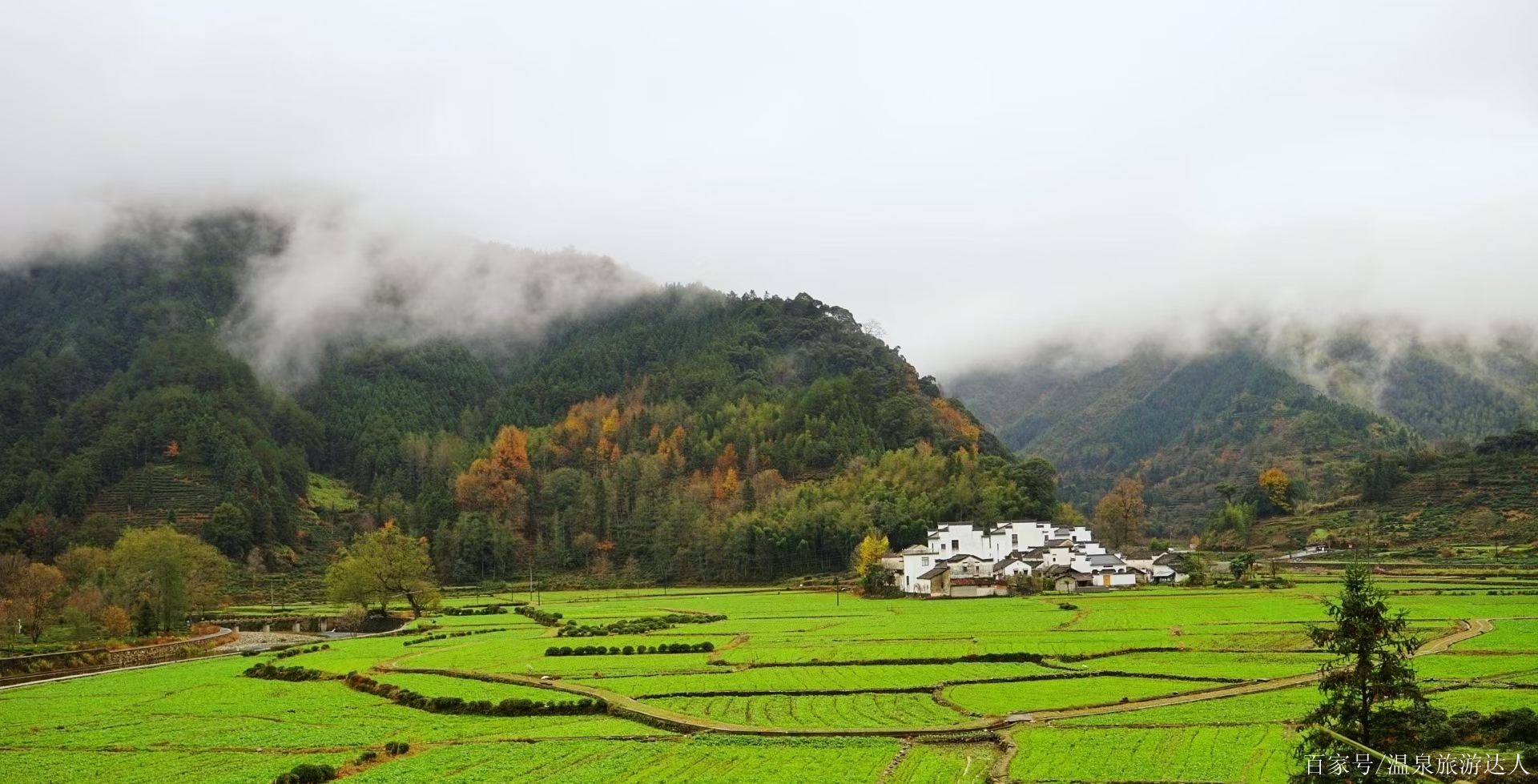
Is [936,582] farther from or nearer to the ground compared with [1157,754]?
nearer to the ground

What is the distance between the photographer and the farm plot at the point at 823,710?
133ft

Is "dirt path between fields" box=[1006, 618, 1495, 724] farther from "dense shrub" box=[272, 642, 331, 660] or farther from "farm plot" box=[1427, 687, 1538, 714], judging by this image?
"dense shrub" box=[272, 642, 331, 660]

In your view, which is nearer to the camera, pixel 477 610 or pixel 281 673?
pixel 281 673

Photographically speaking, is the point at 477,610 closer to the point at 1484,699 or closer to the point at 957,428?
the point at 1484,699

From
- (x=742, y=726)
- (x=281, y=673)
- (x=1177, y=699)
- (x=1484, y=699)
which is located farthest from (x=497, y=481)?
(x=1484, y=699)

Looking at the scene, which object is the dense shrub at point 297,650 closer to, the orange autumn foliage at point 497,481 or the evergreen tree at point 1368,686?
the evergreen tree at point 1368,686

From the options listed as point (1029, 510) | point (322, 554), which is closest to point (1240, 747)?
point (1029, 510)

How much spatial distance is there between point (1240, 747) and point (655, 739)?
19.7 metres

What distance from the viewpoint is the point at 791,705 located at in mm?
45000

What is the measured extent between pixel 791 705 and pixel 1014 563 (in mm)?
80035

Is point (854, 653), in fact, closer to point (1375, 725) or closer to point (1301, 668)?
point (1301, 668)

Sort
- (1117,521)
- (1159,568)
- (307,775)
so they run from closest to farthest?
(307,775) < (1159,568) < (1117,521)

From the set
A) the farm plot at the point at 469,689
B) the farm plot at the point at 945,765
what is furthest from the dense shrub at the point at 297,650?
the farm plot at the point at 945,765

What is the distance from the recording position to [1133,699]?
1684 inches
